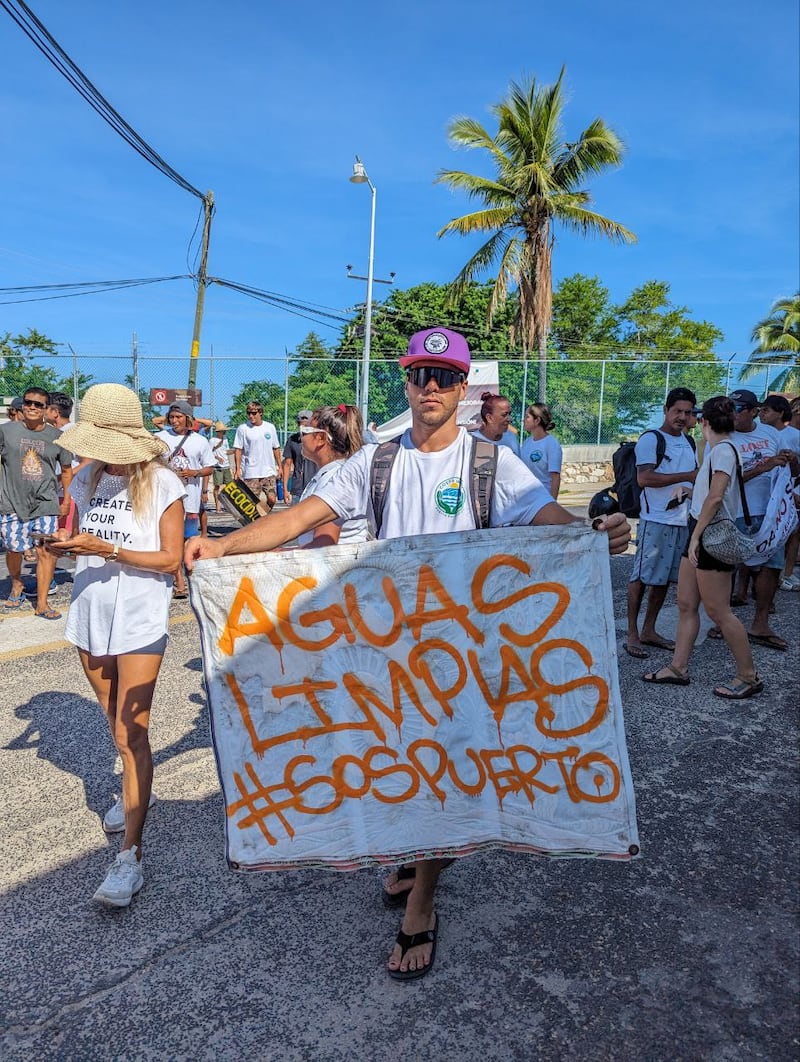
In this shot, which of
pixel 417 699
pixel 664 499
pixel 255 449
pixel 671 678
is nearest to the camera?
pixel 417 699

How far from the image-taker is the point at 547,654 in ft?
7.52

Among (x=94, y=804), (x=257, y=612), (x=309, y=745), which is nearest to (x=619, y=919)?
(x=309, y=745)

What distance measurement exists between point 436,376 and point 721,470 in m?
2.88

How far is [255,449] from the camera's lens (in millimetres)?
10555

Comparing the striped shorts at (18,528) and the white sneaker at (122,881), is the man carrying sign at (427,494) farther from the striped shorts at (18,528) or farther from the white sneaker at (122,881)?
the striped shorts at (18,528)

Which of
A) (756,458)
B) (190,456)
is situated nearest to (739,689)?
(756,458)

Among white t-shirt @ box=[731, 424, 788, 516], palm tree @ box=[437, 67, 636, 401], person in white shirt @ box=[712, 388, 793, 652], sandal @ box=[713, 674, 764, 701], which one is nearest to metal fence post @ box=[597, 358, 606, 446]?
palm tree @ box=[437, 67, 636, 401]

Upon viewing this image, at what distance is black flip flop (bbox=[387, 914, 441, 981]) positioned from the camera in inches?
94.3

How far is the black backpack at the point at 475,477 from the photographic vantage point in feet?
8.23

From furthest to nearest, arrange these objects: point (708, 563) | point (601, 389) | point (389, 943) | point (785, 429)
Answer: point (601, 389)
point (785, 429)
point (708, 563)
point (389, 943)

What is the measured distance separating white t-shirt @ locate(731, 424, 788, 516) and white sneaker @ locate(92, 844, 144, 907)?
15.7 ft

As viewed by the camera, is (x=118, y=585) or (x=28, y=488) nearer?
(x=118, y=585)

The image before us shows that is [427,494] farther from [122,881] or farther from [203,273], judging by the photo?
[203,273]

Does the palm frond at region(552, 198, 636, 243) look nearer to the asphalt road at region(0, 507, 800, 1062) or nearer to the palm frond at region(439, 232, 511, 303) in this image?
the palm frond at region(439, 232, 511, 303)
